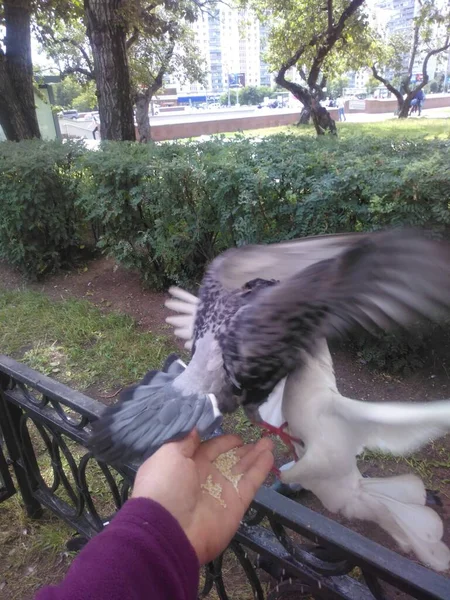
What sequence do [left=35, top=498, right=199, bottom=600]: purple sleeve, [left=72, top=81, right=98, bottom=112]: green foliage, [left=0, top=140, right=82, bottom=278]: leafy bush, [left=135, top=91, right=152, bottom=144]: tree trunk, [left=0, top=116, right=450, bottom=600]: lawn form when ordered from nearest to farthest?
[left=35, top=498, right=199, bottom=600]: purple sleeve, [left=0, top=116, right=450, bottom=600]: lawn, [left=0, top=140, right=82, bottom=278]: leafy bush, [left=72, top=81, right=98, bottom=112]: green foliage, [left=135, top=91, right=152, bottom=144]: tree trunk

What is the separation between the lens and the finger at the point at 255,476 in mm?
1247

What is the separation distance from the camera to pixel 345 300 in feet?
3.93

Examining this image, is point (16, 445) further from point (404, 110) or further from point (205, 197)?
point (404, 110)

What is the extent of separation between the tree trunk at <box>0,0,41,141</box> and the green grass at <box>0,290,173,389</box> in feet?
12.4

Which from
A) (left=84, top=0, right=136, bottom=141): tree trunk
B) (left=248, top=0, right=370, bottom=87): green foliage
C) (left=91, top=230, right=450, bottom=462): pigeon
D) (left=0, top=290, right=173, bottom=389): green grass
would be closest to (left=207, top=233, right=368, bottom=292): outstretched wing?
(left=91, top=230, right=450, bottom=462): pigeon

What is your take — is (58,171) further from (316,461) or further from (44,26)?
(44,26)

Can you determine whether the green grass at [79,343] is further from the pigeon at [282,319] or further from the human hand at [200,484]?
the human hand at [200,484]

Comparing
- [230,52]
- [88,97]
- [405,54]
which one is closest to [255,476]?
[88,97]

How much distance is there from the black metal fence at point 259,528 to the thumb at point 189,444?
0.75ft

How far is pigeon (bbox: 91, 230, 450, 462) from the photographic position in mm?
1152

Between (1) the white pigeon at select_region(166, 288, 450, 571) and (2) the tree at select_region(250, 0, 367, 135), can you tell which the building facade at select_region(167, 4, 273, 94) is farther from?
(1) the white pigeon at select_region(166, 288, 450, 571)

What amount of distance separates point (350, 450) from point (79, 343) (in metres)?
3.17

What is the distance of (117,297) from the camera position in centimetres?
502

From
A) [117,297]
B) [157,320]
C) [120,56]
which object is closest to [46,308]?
[117,297]
